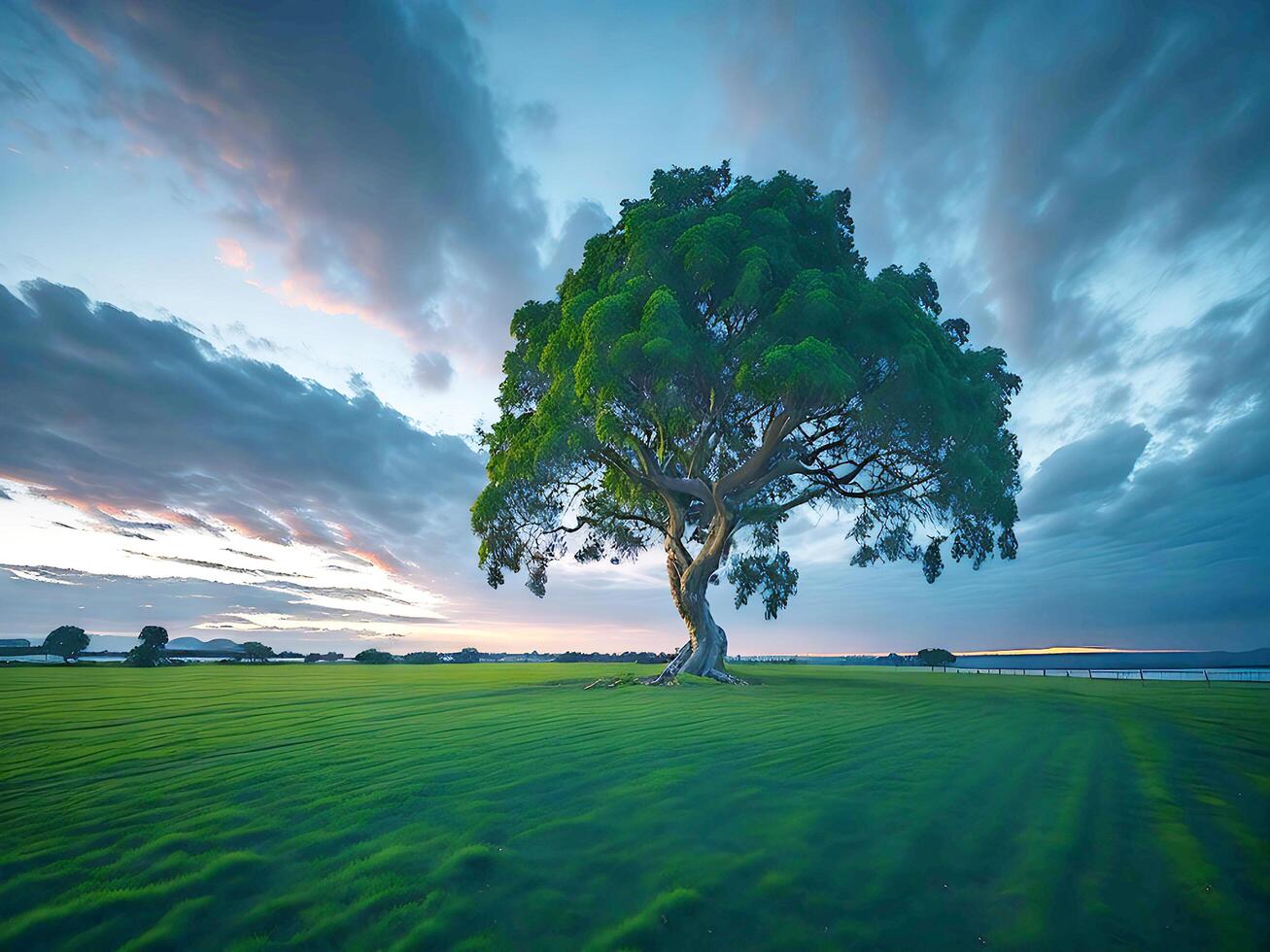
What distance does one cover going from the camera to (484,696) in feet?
54.5

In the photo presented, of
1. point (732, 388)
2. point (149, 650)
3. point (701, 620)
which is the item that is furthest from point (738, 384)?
point (149, 650)

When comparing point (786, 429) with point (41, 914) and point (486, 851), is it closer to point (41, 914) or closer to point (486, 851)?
point (486, 851)

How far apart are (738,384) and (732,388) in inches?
91.8

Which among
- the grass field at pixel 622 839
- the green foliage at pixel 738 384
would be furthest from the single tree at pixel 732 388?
the grass field at pixel 622 839

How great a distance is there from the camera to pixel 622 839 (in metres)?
5.07

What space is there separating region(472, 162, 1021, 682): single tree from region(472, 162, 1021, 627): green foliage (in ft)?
0.32

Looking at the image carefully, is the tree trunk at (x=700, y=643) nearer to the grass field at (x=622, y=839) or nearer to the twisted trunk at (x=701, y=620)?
the twisted trunk at (x=701, y=620)

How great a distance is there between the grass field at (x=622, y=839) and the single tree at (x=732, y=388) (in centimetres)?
1246

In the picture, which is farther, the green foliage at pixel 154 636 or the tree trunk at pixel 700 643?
the green foliage at pixel 154 636

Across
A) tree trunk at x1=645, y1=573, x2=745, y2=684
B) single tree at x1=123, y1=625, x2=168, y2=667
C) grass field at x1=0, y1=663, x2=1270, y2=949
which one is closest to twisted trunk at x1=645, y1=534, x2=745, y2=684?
tree trunk at x1=645, y1=573, x2=745, y2=684

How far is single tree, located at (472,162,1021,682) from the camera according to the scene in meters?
19.9

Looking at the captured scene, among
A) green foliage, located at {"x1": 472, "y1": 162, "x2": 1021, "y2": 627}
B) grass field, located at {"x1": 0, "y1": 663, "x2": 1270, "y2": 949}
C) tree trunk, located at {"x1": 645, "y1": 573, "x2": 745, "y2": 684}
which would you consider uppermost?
green foliage, located at {"x1": 472, "y1": 162, "x2": 1021, "y2": 627}

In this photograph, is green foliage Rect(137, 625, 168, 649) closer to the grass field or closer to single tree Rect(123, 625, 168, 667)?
single tree Rect(123, 625, 168, 667)

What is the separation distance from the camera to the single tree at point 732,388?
19922 millimetres
